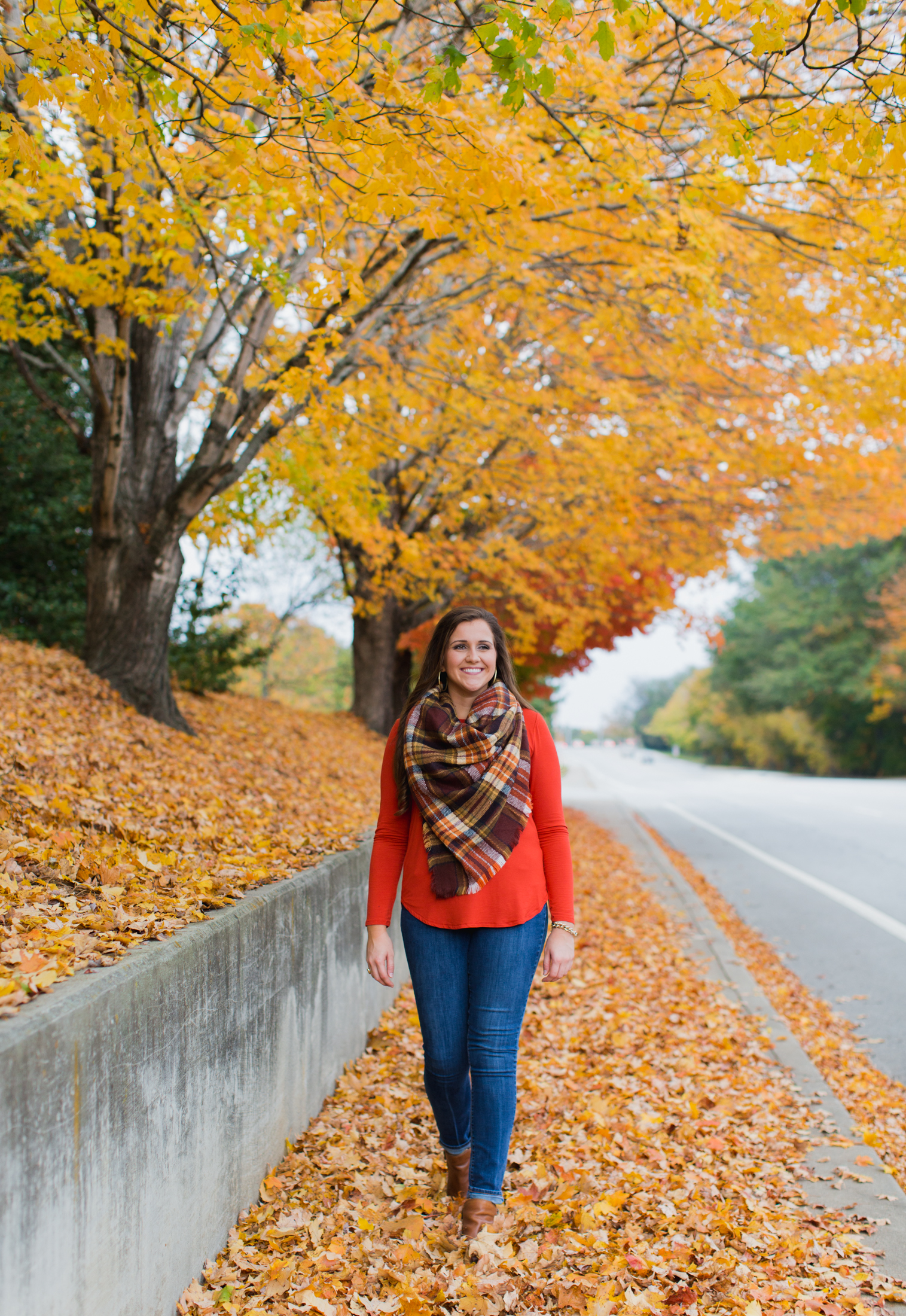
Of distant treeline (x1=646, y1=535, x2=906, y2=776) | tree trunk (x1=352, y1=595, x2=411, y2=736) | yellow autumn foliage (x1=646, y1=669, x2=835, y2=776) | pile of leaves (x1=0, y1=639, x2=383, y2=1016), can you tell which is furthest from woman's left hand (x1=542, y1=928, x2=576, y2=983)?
yellow autumn foliage (x1=646, y1=669, x2=835, y2=776)

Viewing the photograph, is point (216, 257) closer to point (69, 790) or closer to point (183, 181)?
point (183, 181)

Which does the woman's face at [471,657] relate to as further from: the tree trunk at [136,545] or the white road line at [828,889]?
the white road line at [828,889]

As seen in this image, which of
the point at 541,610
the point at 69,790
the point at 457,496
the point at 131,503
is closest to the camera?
the point at 69,790

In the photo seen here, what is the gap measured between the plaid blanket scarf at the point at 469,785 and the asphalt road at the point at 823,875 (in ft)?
11.1

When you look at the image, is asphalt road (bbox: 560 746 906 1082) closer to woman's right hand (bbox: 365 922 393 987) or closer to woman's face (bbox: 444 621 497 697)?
woman's right hand (bbox: 365 922 393 987)

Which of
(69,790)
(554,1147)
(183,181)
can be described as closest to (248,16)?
(183,181)

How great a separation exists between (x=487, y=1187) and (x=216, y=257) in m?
4.85

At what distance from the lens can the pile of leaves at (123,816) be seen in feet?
8.45

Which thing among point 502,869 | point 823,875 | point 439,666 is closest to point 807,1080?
point 502,869

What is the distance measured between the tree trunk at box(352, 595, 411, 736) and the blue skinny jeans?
32.6ft

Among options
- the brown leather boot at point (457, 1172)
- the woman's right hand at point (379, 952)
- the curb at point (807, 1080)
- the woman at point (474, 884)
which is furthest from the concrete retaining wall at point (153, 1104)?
the curb at point (807, 1080)

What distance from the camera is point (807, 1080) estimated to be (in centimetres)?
451

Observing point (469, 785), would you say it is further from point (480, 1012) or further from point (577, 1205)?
point (577, 1205)

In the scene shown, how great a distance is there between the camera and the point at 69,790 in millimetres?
4230
